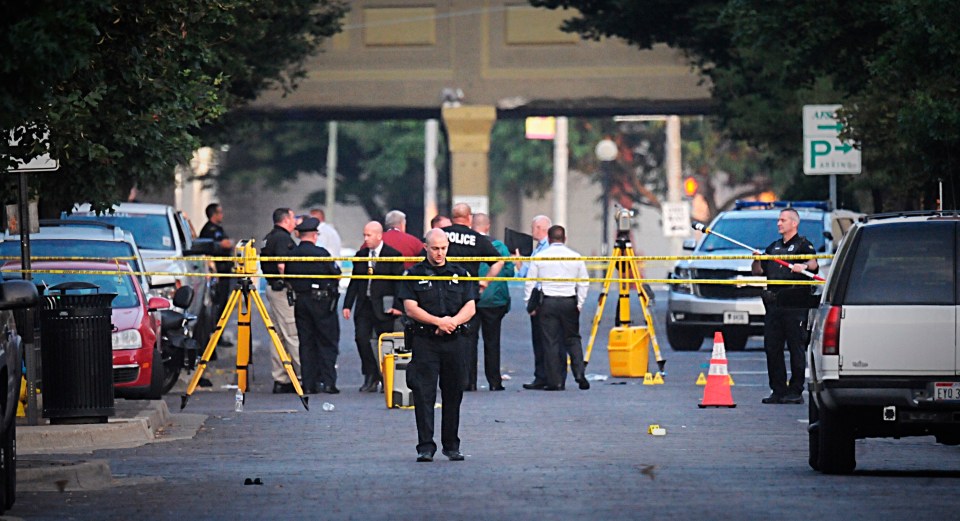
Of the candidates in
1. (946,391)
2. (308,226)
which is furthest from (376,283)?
(946,391)

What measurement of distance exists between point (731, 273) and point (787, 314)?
764 cm

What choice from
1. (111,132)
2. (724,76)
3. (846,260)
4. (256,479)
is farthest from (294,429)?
(724,76)

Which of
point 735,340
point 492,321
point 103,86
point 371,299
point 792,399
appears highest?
point 103,86

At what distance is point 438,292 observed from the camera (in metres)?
15.7

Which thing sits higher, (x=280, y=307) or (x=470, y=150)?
(x=470, y=150)

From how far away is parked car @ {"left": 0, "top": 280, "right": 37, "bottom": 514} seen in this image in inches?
456

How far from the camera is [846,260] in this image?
13805 millimetres

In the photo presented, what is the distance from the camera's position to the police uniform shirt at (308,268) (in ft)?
74.7

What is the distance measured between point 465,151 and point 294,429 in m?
30.1

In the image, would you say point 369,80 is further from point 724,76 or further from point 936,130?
point 936,130

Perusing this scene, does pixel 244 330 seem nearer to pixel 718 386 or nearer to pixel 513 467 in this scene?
pixel 718 386

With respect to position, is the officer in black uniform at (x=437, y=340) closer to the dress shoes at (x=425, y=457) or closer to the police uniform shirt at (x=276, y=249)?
the dress shoes at (x=425, y=457)

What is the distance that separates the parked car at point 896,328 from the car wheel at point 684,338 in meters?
15.2

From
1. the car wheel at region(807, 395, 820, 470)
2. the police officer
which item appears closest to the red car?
the police officer
